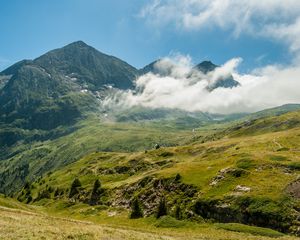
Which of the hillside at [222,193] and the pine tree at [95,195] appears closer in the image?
the hillside at [222,193]

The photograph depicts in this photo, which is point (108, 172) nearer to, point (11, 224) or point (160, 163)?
point (160, 163)

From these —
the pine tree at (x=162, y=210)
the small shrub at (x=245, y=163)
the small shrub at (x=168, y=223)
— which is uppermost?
the small shrub at (x=245, y=163)

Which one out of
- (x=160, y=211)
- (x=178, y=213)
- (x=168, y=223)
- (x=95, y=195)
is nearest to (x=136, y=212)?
(x=160, y=211)

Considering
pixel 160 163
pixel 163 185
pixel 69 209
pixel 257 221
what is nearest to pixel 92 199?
pixel 69 209

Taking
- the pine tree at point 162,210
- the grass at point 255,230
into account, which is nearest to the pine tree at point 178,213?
the pine tree at point 162,210

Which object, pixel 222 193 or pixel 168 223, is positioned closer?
pixel 168 223

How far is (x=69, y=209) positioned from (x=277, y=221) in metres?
79.4

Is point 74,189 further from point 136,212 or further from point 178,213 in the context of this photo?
point 178,213

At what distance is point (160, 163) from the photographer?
183 metres

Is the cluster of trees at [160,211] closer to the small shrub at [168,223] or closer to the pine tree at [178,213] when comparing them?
the pine tree at [178,213]

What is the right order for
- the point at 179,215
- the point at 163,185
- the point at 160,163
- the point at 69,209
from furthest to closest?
the point at 160,163
the point at 69,209
the point at 163,185
the point at 179,215

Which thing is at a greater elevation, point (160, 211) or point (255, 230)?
point (160, 211)

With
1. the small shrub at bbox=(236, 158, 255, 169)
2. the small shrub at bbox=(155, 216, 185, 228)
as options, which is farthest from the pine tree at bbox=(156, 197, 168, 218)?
the small shrub at bbox=(236, 158, 255, 169)

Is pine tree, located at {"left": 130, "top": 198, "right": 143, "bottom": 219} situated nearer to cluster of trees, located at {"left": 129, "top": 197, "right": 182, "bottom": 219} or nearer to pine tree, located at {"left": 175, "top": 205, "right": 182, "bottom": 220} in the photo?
cluster of trees, located at {"left": 129, "top": 197, "right": 182, "bottom": 219}
